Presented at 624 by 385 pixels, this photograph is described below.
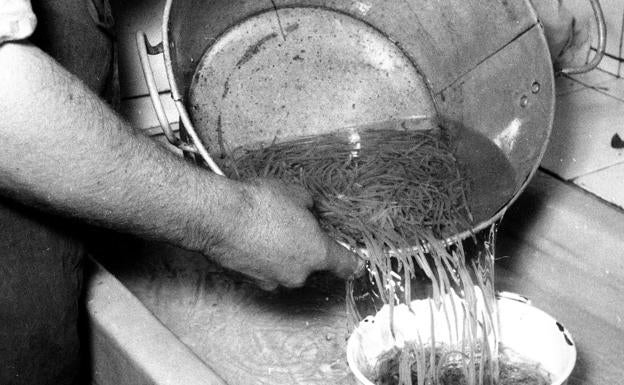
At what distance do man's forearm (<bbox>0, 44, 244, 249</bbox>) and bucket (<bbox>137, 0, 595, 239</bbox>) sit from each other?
0.33 m

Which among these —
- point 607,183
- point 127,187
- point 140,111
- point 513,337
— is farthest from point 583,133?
point 127,187

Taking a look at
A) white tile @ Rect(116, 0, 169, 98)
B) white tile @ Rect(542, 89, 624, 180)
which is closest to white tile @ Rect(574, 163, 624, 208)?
white tile @ Rect(542, 89, 624, 180)

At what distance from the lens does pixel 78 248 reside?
3.75ft

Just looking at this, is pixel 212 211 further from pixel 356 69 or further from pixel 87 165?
pixel 356 69

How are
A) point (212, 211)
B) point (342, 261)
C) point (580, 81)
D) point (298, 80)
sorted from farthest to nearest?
point (580, 81)
point (298, 80)
point (342, 261)
point (212, 211)

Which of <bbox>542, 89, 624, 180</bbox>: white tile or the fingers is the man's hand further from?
<bbox>542, 89, 624, 180</bbox>: white tile

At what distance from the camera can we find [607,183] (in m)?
1.54

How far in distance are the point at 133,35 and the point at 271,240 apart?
2.70 ft

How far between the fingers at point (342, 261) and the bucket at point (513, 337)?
0.06 meters

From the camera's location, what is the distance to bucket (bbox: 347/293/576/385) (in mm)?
1029

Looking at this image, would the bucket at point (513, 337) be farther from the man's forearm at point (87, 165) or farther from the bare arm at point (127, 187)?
the man's forearm at point (87, 165)

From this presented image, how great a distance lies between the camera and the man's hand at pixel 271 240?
977mm

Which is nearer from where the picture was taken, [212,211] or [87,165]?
[87,165]

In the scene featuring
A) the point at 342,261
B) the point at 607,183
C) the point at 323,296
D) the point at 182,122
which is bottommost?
the point at 323,296
